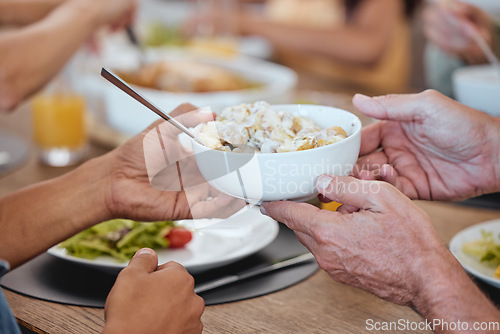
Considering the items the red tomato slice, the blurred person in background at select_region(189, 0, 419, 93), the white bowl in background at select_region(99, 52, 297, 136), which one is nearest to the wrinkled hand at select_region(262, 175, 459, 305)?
the red tomato slice

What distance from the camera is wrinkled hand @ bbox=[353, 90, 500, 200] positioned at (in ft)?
3.02

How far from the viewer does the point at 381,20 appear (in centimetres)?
290

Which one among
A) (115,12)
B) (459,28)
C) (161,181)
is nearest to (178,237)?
(161,181)

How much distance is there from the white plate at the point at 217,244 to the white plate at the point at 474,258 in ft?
1.14

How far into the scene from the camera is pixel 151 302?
0.71 metres

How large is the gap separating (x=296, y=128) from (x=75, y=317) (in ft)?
1.52

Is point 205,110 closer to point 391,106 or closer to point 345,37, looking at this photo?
point 391,106

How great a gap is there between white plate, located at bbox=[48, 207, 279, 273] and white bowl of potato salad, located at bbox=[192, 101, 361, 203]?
0.35 ft

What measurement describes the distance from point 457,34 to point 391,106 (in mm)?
1144

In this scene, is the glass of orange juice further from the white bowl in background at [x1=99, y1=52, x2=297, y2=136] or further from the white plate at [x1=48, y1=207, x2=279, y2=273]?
the white plate at [x1=48, y1=207, x2=279, y2=273]

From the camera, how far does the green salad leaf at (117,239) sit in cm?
99

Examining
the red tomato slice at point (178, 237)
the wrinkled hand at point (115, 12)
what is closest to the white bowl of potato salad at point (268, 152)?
the red tomato slice at point (178, 237)

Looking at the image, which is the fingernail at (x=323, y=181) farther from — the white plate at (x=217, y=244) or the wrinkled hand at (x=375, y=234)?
the white plate at (x=217, y=244)

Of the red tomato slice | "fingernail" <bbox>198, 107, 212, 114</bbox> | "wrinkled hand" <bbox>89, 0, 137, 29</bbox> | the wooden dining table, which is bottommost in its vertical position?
the wooden dining table
